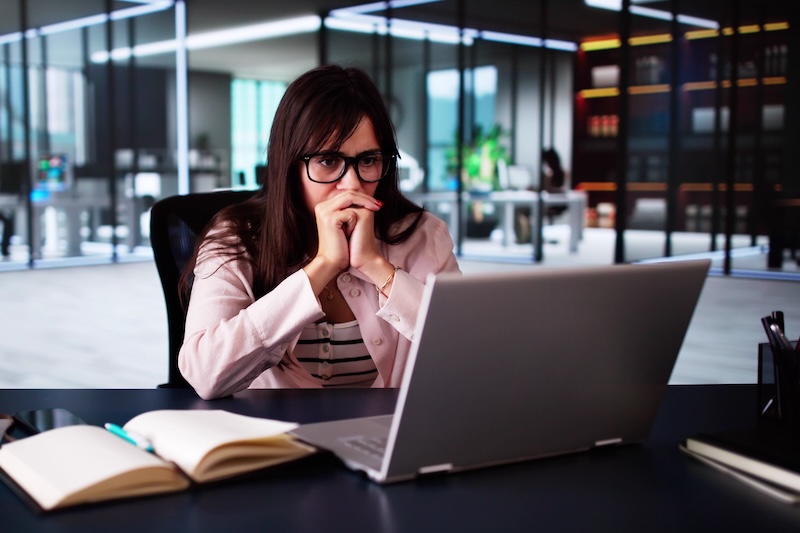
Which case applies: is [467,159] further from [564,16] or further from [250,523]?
[250,523]

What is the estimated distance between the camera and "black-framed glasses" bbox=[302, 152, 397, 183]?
5.46 feet

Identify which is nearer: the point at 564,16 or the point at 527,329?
the point at 527,329

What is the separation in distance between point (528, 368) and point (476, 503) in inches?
6.2

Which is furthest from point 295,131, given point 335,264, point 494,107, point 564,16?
point 494,107

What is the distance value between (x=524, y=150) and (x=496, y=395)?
10.4m

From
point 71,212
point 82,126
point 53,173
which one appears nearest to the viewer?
point 53,173

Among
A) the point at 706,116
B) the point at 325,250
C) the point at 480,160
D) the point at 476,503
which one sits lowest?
the point at 476,503

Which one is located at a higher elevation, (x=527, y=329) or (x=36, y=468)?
(x=527, y=329)

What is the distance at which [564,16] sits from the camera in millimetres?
10109

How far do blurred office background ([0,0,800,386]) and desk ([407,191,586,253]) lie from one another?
26 millimetres

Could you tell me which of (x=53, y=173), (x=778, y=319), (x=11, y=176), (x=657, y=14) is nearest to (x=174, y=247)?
(x=778, y=319)

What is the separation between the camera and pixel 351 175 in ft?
5.47

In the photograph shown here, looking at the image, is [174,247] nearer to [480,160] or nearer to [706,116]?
[706,116]

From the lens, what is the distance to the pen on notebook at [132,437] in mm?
1069
